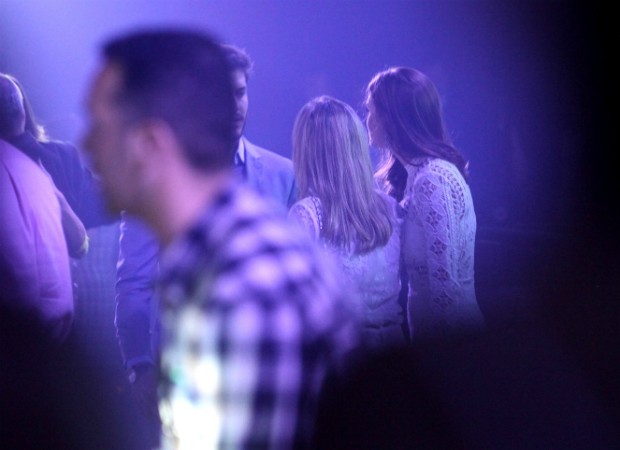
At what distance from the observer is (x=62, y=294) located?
2.15m

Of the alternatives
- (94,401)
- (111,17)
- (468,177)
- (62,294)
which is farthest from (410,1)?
(94,401)

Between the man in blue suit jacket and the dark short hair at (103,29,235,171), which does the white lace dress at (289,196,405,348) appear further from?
the dark short hair at (103,29,235,171)

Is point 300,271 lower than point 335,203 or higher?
higher

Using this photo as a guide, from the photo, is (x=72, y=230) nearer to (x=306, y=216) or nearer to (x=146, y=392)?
(x=146, y=392)

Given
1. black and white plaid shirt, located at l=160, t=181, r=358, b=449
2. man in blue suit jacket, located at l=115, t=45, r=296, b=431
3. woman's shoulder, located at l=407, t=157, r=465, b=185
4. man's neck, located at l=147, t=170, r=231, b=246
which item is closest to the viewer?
black and white plaid shirt, located at l=160, t=181, r=358, b=449

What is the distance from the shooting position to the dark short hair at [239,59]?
211 centimetres

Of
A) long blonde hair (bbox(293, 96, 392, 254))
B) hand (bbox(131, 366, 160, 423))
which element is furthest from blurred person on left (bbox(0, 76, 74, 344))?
long blonde hair (bbox(293, 96, 392, 254))

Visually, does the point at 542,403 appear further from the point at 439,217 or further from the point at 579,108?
the point at 579,108

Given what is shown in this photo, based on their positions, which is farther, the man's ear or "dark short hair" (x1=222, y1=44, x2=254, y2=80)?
"dark short hair" (x1=222, y1=44, x2=254, y2=80)

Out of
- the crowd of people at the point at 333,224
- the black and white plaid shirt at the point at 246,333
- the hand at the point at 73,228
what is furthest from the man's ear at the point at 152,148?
the hand at the point at 73,228

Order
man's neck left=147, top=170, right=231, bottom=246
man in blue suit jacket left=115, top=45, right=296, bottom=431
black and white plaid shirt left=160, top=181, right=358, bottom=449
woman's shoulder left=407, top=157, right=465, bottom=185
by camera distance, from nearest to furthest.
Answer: black and white plaid shirt left=160, top=181, right=358, bottom=449 < man's neck left=147, top=170, right=231, bottom=246 < man in blue suit jacket left=115, top=45, right=296, bottom=431 < woman's shoulder left=407, top=157, right=465, bottom=185

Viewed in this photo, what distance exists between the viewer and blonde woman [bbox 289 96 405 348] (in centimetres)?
214

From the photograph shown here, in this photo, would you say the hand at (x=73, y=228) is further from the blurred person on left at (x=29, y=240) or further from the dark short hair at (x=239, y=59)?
the dark short hair at (x=239, y=59)

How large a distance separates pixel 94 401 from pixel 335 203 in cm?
96
